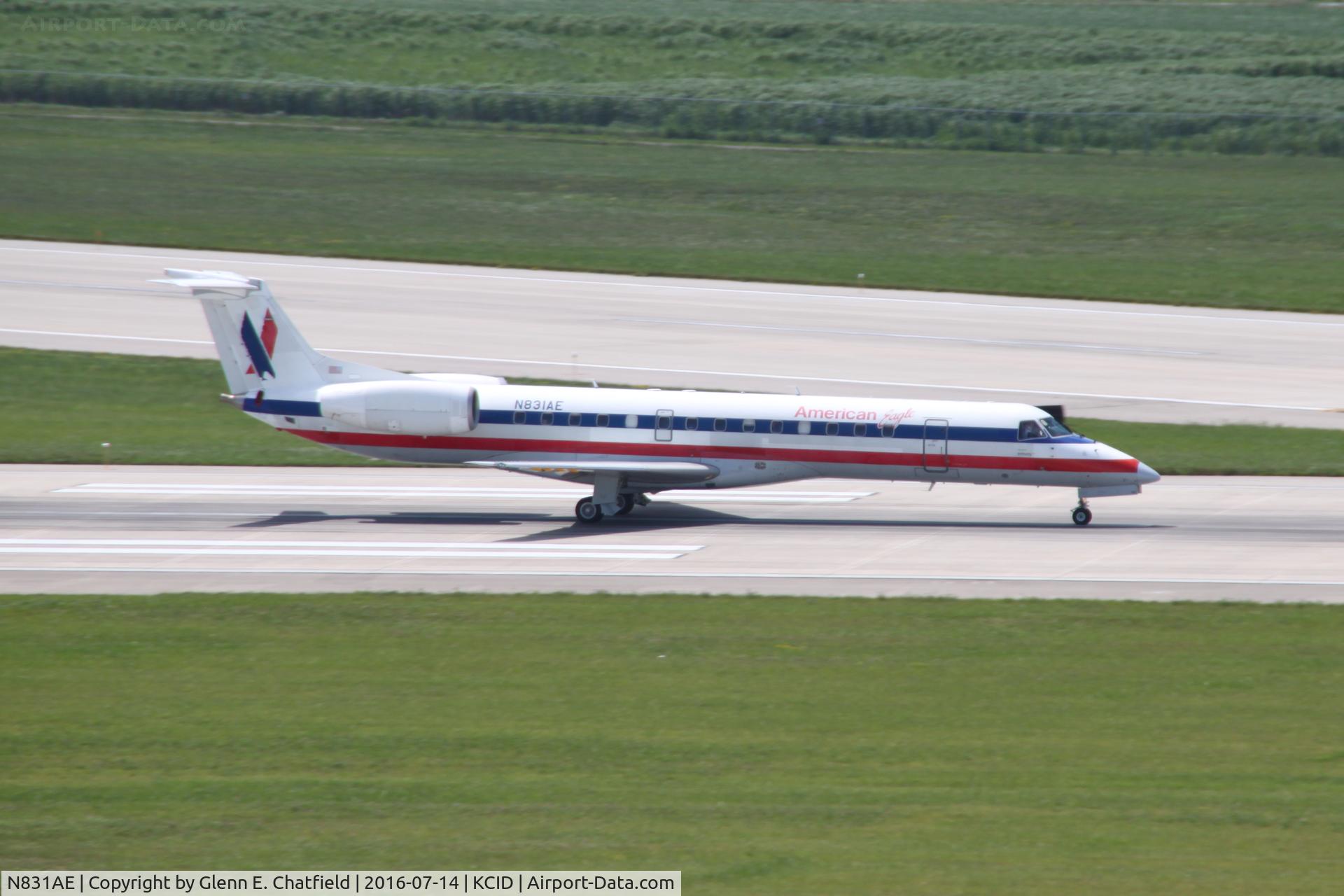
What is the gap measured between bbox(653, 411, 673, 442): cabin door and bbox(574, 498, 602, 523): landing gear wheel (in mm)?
1965

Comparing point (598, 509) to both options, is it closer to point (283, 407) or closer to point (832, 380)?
point (283, 407)

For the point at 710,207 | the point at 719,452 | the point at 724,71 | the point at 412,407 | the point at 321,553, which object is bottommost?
the point at 321,553

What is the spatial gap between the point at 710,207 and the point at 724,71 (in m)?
30.9

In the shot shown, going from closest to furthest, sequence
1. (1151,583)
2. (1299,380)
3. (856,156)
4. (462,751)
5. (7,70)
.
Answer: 1. (462,751)
2. (1151,583)
3. (1299,380)
4. (856,156)
5. (7,70)

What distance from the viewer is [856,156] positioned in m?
87.3

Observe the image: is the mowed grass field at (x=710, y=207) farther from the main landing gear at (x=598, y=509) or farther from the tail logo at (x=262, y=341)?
the tail logo at (x=262, y=341)

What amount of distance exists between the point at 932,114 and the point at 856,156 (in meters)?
7.08

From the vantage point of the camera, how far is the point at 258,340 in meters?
37.5

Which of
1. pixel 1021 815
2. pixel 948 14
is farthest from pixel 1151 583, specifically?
pixel 948 14

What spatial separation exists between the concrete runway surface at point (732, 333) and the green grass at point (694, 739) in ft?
70.5

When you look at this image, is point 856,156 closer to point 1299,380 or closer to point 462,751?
point 1299,380

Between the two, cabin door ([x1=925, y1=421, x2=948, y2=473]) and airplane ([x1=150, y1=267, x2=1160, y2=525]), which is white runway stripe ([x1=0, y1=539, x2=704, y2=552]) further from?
cabin door ([x1=925, y1=421, x2=948, y2=473])

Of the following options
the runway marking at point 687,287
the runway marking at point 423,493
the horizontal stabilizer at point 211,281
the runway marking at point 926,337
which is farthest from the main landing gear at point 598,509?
the runway marking at point 687,287

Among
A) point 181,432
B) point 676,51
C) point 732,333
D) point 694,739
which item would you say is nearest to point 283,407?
point 181,432
